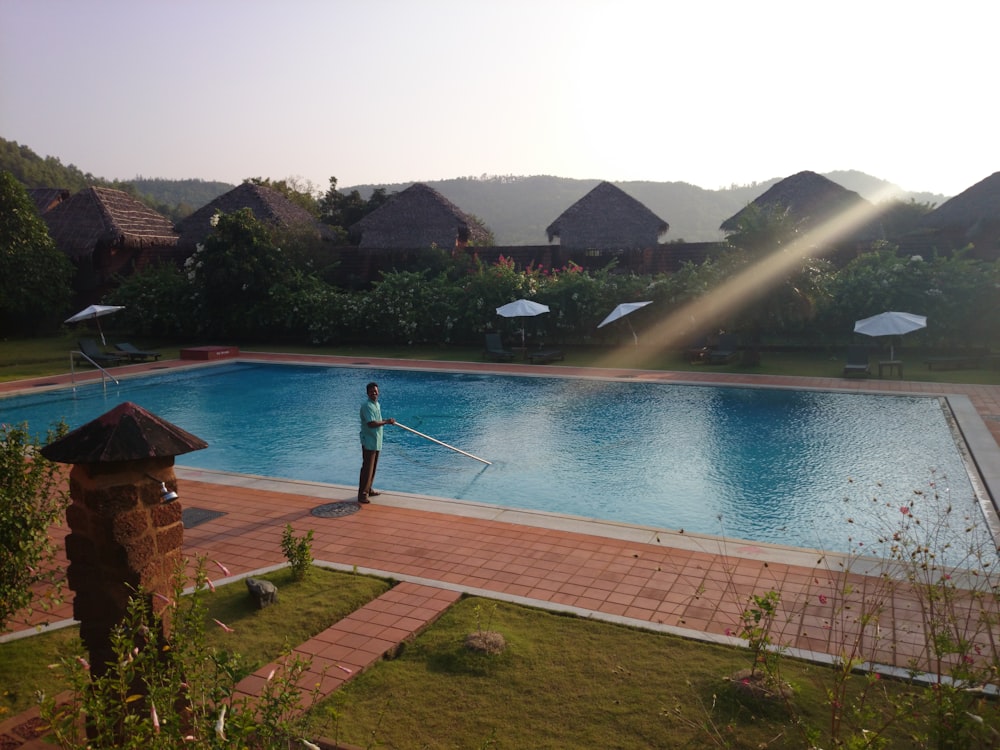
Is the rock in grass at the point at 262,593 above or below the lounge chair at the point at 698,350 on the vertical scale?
below

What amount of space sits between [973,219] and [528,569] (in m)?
28.6

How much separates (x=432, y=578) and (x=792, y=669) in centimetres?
291

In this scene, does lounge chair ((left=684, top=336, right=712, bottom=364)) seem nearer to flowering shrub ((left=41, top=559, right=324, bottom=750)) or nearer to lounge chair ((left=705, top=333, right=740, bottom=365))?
lounge chair ((left=705, top=333, right=740, bottom=365))

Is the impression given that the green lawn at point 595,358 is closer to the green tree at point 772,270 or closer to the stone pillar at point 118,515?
the green tree at point 772,270

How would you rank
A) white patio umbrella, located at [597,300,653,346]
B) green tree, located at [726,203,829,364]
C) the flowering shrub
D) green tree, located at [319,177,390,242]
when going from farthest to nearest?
green tree, located at [319,177,390,242] → white patio umbrella, located at [597,300,653,346] → green tree, located at [726,203,829,364] → the flowering shrub

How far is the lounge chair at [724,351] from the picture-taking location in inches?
781

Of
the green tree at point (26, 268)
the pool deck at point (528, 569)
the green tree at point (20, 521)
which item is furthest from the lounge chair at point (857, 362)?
the green tree at point (26, 268)

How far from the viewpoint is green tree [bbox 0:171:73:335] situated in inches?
1110

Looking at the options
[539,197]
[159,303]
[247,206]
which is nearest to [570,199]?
[539,197]

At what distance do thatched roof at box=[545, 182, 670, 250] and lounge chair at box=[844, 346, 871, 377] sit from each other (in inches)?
551

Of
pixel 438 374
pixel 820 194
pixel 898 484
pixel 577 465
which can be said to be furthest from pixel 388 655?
pixel 820 194

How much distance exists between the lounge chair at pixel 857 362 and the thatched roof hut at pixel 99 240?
2550 centimetres

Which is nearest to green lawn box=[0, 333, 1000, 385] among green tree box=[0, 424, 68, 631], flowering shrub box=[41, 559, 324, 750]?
green tree box=[0, 424, 68, 631]

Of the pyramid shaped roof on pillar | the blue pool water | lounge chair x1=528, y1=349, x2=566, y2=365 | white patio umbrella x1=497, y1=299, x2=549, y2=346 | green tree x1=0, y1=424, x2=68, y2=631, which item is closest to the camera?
the pyramid shaped roof on pillar
